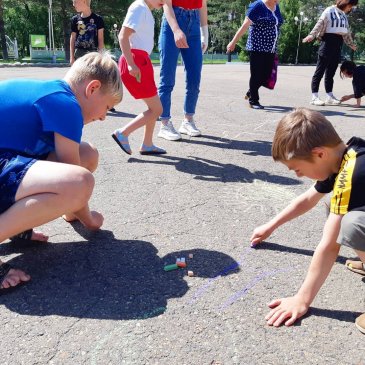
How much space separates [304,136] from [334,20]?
6102mm

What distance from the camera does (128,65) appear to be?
3.68 m

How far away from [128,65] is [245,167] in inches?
50.5

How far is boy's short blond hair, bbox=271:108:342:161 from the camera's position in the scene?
1.77 meters

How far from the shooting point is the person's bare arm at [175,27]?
3.94 meters

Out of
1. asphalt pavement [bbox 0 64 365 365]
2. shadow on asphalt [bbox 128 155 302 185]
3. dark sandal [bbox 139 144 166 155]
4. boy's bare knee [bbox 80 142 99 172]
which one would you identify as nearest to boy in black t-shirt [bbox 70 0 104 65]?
dark sandal [bbox 139 144 166 155]

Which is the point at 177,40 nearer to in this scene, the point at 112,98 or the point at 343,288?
the point at 112,98

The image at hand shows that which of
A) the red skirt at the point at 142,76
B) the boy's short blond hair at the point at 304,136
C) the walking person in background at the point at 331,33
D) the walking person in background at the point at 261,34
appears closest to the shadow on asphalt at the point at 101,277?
the boy's short blond hair at the point at 304,136

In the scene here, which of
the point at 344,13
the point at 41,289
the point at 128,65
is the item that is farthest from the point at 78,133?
the point at 344,13

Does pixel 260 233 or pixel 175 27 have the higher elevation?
pixel 175 27

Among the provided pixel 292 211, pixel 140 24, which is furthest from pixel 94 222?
pixel 140 24

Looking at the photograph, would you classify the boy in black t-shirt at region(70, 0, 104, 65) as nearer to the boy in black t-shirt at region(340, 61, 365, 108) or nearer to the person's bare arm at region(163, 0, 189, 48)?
the person's bare arm at region(163, 0, 189, 48)

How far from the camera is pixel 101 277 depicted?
6.73ft

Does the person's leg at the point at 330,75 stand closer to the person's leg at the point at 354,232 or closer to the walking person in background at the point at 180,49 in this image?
the walking person in background at the point at 180,49

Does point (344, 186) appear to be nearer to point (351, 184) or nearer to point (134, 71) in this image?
point (351, 184)
